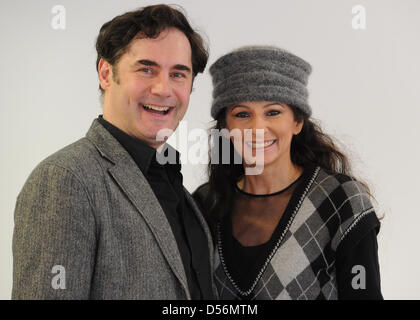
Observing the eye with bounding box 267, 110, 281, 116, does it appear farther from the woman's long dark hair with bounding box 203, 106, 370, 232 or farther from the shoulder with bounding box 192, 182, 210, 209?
the shoulder with bounding box 192, 182, 210, 209

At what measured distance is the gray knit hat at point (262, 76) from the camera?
5.51 ft

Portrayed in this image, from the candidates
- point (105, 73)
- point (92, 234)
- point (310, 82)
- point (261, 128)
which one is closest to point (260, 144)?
point (261, 128)

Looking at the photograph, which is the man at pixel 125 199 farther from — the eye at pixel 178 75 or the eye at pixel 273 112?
the eye at pixel 273 112

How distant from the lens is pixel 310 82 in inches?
110

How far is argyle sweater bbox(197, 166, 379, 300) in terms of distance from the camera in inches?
63.0

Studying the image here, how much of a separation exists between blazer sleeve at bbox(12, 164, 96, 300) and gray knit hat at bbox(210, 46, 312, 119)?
74 cm

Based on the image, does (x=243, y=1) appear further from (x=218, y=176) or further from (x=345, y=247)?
(x=345, y=247)

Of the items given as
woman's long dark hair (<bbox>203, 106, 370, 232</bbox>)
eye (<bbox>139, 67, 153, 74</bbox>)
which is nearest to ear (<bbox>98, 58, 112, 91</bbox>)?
eye (<bbox>139, 67, 153, 74</bbox>)

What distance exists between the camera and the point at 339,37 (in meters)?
2.82

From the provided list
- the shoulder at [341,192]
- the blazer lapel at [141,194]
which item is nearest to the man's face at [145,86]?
the blazer lapel at [141,194]

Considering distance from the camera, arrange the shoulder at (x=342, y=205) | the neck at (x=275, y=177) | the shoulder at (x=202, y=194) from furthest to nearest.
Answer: the shoulder at (x=202, y=194) < the neck at (x=275, y=177) < the shoulder at (x=342, y=205)
